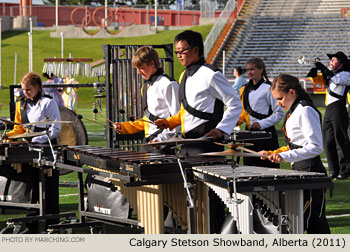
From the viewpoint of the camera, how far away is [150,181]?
18.5 feet

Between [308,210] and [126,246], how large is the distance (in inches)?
50.0

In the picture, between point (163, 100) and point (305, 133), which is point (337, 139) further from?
point (305, 133)

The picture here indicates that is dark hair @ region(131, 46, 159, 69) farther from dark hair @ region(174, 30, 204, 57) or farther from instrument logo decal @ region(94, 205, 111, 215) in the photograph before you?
instrument logo decal @ region(94, 205, 111, 215)

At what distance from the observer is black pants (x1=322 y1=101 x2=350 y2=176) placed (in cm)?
1083

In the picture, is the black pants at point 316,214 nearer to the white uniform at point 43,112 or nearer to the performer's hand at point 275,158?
the performer's hand at point 275,158

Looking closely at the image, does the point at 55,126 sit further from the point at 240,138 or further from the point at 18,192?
the point at 240,138

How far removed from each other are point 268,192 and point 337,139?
19.8 ft

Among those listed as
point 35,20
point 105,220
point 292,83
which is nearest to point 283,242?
point 292,83

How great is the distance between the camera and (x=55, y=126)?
7965 mm

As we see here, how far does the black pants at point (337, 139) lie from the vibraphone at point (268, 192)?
5.70 m

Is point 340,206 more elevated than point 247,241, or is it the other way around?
point 247,241

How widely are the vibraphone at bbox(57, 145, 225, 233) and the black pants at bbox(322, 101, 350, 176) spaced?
4.96 m

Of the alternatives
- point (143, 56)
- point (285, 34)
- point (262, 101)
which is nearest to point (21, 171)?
point (143, 56)

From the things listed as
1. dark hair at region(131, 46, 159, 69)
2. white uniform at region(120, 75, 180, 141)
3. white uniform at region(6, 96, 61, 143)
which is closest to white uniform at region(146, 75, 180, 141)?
white uniform at region(120, 75, 180, 141)
